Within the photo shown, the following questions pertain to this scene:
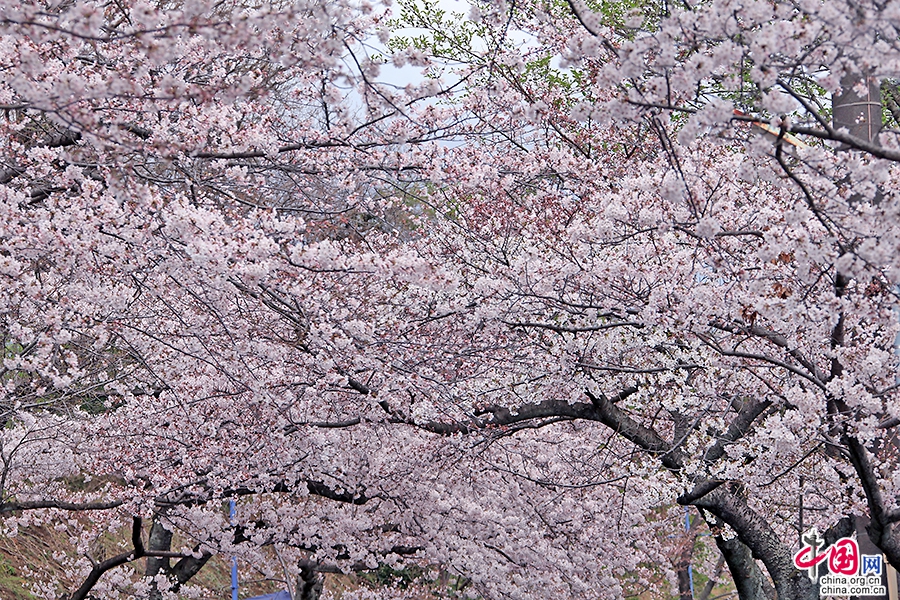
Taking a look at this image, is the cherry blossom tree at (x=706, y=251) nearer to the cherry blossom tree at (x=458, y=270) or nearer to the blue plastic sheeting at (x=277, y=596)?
the cherry blossom tree at (x=458, y=270)

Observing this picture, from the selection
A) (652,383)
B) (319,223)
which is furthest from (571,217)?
(319,223)

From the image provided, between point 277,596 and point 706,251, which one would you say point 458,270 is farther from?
point 277,596

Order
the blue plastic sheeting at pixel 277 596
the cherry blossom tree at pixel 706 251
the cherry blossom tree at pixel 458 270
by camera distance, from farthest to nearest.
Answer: the blue plastic sheeting at pixel 277 596
the cherry blossom tree at pixel 458 270
the cherry blossom tree at pixel 706 251

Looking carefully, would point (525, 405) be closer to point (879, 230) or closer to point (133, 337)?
point (133, 337)

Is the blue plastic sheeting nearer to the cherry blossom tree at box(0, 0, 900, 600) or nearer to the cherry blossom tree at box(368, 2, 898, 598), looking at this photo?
the cherry blossom tree at box(0, 0, 900, 600)

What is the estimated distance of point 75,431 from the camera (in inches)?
352

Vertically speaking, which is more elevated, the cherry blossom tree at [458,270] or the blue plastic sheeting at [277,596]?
the cherry blossom tree at [458,270]

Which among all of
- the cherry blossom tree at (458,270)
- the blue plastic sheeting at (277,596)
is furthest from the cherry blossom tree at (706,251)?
the blue plastic sheeting at (277,596)

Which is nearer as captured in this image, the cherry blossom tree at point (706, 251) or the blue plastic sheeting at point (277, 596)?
the cherry blossom tree at point (706, 251)

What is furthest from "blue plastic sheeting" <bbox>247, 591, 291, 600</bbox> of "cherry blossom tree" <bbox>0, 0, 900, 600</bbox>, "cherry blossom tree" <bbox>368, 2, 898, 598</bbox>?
"cherry blossom tree" <bbox>368, 2, 898, 598</bbox>

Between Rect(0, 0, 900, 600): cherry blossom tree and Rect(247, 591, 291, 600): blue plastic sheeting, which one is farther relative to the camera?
Rect(247, 591, 291, 600): blue plastic sheeting

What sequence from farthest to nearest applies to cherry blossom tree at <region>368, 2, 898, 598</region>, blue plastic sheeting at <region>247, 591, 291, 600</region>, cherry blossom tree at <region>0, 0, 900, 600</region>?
blue plastic sheeting at <region>247, 591, 291, 600</region>
cherry blossom tree at <region>0, 0, 900, 600</region>
cherry blossom tree at <region>368, 2, 898, 598</region>

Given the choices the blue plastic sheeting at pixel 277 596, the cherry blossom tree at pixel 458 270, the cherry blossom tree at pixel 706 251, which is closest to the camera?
the cherry blossom tree at pixel 706 251

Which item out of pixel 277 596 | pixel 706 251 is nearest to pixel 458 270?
pixel 706 251
